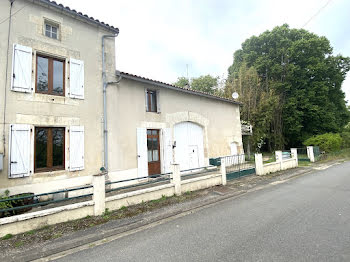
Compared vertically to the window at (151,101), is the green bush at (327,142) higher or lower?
lower

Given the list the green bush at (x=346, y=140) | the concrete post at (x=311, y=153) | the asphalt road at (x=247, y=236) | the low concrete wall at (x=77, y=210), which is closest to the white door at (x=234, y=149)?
the concrete post at (x=311, y=153)

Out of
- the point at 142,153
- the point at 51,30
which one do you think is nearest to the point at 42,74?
the point at 51,30

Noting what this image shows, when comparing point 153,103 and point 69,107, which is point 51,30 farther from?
point 153,103

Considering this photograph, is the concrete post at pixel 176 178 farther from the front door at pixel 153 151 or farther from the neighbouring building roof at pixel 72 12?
the neighbouring building roof at pixel 72 12

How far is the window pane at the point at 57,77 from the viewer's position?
6.32 meters

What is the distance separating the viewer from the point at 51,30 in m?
6.52

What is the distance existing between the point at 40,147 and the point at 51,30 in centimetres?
437

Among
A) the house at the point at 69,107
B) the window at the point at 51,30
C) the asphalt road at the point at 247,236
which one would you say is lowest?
the asphalt road at the point at 247,236

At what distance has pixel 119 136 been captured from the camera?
740cm

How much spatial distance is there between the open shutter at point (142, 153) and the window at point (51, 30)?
4.78m

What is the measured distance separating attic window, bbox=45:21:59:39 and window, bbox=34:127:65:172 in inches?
138

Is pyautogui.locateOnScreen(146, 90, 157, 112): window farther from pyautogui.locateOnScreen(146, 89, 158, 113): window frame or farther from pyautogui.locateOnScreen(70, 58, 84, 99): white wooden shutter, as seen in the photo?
pyautogui.locateOnScreen(70, 58, 84, 99): white wooden shutter

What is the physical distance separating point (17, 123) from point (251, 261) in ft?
23.0

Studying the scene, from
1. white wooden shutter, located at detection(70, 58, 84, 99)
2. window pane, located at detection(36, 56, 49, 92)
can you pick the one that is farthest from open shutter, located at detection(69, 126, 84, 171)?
window pane, located at detection(36, 56, 49, 92)
